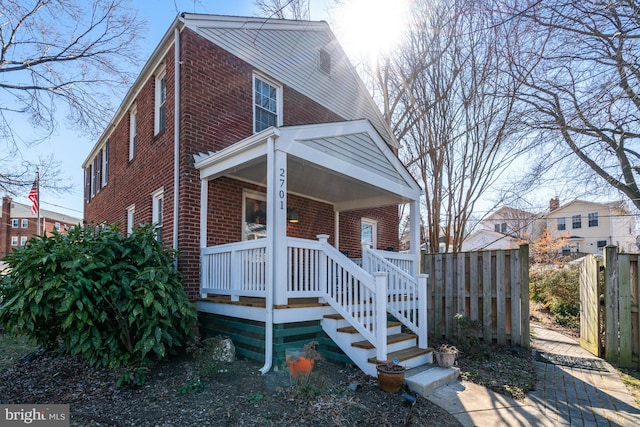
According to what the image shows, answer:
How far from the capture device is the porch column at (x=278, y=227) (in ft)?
16.8

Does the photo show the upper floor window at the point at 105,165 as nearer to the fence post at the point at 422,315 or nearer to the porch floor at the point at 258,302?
the porch floor at the point at 258,302

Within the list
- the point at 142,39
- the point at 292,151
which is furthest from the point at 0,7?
the point at 292,151

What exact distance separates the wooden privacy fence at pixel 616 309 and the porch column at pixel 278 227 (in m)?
5.12

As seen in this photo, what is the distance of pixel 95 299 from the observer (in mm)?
4738

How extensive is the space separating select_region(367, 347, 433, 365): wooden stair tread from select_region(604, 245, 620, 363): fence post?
2.83m

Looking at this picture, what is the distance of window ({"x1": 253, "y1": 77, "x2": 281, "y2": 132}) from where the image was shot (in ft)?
26.9

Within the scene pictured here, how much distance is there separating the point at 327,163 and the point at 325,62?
5637mm

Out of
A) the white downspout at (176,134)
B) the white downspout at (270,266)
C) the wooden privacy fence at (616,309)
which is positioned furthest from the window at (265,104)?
the wooden privacy fence at (616,309)

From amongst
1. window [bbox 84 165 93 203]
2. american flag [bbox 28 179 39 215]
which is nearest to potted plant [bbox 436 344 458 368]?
american flag [bbox 28 179 39 215]

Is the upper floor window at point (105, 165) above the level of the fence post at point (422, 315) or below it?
above

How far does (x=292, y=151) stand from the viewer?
5.42 meters

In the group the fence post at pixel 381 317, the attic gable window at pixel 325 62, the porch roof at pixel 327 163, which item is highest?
the attic gable window at pixel 325 62

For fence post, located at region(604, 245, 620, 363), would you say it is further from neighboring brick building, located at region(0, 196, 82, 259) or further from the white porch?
neighboring brick building, located at region(0, 196, 82, 259)

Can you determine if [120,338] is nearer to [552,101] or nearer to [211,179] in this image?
[211,179]
